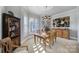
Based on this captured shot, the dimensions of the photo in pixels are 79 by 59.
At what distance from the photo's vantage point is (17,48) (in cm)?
248

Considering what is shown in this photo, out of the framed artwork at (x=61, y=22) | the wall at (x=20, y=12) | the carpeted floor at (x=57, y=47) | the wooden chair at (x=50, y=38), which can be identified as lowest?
the carpeted floor at (x=57, y=47)

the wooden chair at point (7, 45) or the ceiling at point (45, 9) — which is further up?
the ceiling at point (45, 9)

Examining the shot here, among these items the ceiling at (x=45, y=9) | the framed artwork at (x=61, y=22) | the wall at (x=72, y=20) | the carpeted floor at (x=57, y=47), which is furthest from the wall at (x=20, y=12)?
the wall at (x=72, y=20)

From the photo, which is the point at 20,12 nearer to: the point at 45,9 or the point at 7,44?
the point at 45,9

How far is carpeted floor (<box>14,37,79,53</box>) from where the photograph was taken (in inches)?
96.8

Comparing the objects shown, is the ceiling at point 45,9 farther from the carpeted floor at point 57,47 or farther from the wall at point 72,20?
the carpeted floor at point 57,47

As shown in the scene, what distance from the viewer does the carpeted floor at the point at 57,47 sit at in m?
2.46

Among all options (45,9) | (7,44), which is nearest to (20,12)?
(45,9)

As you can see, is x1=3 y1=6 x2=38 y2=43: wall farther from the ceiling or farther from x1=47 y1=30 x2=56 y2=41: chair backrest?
x1=47 y1=30 x2=56 y2=41: chair backrest

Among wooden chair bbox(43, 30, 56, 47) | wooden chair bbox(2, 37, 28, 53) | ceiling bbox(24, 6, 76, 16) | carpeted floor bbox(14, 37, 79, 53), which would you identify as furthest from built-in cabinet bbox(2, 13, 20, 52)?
wooden chair bbox(43, 30, 56, 47)
